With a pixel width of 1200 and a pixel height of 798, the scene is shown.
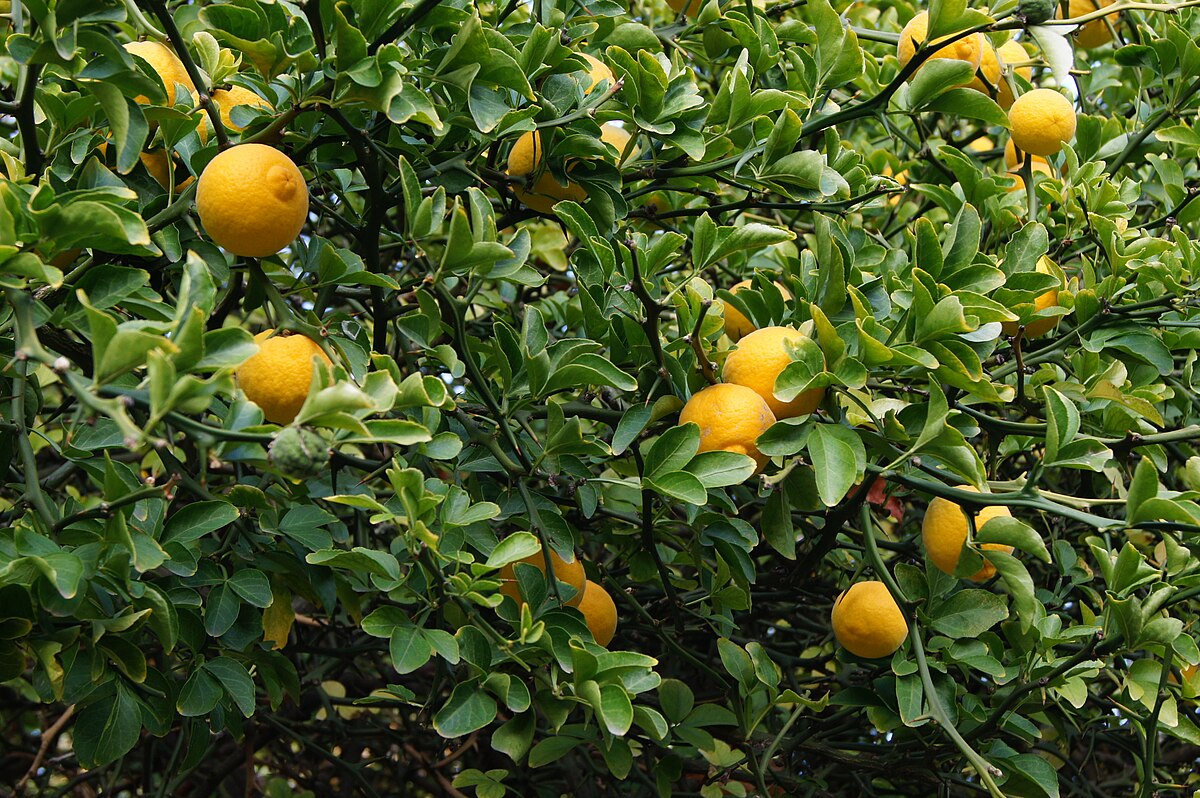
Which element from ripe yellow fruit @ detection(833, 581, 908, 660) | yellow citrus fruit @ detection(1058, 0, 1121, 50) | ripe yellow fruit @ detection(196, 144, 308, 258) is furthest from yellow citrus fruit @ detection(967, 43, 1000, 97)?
ripe yellow fruit @ detection(196, 144, 308, 258)

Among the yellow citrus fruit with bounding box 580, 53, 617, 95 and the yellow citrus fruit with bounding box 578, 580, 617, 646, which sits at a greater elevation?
A: the yellow citrus fruit with bounding box 580, 53, 617, 95

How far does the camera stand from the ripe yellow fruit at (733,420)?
1.14m

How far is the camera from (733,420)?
114 cm

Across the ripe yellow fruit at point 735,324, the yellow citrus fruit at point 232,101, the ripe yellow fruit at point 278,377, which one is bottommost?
the ripe yellow fruit at point 735,324

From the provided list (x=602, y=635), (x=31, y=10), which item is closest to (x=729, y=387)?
(x=602, y=635)

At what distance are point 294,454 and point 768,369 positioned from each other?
22.1 inches

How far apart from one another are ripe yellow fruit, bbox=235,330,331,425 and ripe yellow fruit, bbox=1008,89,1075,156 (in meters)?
1.09

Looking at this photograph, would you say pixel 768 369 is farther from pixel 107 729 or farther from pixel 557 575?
pixel 107 729

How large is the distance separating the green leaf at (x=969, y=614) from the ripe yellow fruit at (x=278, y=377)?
0.85 metres

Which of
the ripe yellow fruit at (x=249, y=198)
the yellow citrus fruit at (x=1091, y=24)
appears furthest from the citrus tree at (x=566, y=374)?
the yellow citrus fruit at (x=1091, y=24)

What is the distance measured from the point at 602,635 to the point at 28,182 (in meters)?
0.84

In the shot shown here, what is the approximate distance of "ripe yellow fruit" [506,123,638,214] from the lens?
1297 mm

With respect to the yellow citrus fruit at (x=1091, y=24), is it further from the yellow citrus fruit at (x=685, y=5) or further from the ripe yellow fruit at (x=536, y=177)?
the ripe yellow fruit at (x=536, y=177)

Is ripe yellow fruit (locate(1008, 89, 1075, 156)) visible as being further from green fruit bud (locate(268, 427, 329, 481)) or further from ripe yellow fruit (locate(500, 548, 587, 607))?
green fruit bud (locate(268, 427, 329, 481))
